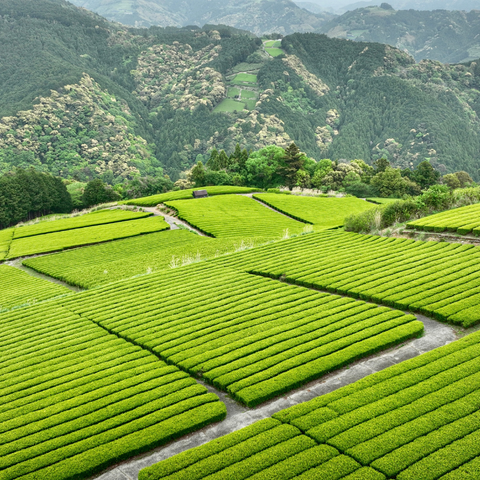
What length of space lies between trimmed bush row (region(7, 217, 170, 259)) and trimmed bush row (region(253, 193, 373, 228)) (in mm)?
19805

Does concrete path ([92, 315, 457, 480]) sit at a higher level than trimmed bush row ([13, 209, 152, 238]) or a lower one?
higher

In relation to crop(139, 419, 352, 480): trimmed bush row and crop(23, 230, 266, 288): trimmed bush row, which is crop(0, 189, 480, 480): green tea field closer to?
crop(139, 419, 352, 480): trimmed bush row

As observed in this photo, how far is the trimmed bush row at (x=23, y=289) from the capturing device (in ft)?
112

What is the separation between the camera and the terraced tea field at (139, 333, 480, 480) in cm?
1076

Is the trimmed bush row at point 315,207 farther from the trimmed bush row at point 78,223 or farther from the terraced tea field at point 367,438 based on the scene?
the terraced tea field at point 367,438

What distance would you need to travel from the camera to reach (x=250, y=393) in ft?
49.5

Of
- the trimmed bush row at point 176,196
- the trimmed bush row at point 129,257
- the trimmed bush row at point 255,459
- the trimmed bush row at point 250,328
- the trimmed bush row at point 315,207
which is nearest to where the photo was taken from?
the trimmed bush row at point 255,459

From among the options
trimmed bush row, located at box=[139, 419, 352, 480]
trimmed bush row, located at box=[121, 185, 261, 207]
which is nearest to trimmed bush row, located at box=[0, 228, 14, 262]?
trimmed bush row, located at box=[121, 185, 261, 207]

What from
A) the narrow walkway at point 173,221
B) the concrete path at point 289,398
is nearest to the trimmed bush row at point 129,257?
the narrow walkway at point 173,221

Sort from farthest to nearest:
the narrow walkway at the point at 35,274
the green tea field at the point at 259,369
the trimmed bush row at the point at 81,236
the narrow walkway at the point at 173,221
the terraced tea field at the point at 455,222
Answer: the narrow walkway at the point at 173,221 < the trimmed bush row at the point at 81,236 < the narrow walkway at the point at 35,274 < the terraced tea field at the point at 455,222 < the green tea field at the point at 259,369

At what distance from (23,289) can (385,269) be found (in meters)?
31.1

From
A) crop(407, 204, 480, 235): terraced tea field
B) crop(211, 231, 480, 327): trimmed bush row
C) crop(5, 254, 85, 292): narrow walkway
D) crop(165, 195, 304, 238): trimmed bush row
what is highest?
crop(407, 204, 480, 235): terraced tea field

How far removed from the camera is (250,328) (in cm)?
2055

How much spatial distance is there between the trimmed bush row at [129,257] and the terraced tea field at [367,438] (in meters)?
25.5
